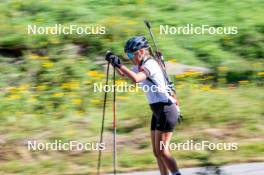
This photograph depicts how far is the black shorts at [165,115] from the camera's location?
692 cm

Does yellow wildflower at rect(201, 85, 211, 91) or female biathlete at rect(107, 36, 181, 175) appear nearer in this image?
female biathlete at rect(107, 36, 181, 175)

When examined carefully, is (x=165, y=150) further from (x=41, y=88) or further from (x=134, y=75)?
(x=41, y=88)

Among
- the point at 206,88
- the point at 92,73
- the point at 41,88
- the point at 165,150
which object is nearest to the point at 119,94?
the point at 92,73

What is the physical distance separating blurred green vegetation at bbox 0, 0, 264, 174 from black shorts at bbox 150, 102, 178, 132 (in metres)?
1.24

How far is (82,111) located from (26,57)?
4.61 ft

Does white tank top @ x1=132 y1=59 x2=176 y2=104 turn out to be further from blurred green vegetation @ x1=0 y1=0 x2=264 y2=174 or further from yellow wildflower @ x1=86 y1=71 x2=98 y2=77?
yellow wildflower @ x1=86 y1=71 x2=98 y2=77

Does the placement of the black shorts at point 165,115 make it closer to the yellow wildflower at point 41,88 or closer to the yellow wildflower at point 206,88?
the yellow wildflower at point 206,88

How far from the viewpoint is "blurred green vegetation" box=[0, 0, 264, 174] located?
836 centimetres

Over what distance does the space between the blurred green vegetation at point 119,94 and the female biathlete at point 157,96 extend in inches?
43.5

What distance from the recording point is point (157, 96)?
6.89 metres

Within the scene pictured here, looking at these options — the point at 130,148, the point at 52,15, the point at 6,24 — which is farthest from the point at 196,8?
the point at 130,148

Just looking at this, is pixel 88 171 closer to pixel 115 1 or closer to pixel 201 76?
pixel 201 76

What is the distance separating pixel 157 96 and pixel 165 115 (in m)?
0.21

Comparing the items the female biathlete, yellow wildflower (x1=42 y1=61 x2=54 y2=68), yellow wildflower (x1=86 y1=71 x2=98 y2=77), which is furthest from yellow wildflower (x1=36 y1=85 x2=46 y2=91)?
the female biathlete
